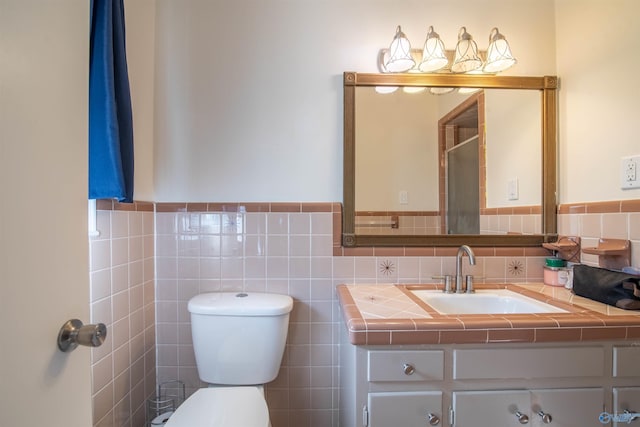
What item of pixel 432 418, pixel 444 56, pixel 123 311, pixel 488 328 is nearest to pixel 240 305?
pixel 123 311

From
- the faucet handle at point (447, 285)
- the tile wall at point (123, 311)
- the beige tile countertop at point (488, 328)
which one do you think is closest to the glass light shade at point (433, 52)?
the faucet handle at point (447, 285)

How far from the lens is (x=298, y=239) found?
1401mm

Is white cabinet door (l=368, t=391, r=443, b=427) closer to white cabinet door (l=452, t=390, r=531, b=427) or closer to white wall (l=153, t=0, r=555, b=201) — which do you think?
white cabinet door (l=452, t=390, r=531, b=427)

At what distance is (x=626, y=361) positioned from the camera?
0.94 metres

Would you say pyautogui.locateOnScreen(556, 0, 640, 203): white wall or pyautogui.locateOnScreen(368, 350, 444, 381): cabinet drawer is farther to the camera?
pyautogui.locateOnScreen(556, 0, 640, 203): white wall

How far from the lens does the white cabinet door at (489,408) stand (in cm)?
92

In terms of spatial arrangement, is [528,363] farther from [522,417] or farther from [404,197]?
[404,197]

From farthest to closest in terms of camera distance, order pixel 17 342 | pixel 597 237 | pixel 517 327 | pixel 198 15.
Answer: pixel 198 15, pixel 597 237, pixel 517 327, pixel 17 342

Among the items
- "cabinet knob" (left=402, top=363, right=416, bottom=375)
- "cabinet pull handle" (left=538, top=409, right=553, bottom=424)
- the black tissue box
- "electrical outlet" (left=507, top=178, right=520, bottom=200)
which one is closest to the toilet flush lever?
"cabinet knob" (left=402, top=363, right=416, bottom=375)

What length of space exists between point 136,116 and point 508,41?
1.75 m

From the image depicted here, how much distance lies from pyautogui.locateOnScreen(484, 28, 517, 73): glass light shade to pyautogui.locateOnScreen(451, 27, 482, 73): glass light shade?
0.19ft

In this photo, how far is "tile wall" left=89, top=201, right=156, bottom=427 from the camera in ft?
3.44

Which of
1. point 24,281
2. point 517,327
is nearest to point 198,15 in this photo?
point 24,281

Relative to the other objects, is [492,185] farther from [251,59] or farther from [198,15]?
[198,15]
